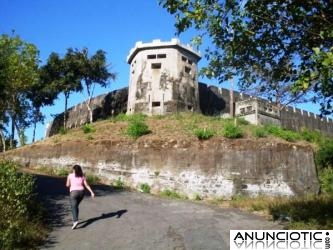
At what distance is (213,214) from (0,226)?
7193mm

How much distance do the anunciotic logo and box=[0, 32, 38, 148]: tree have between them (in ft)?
97.0

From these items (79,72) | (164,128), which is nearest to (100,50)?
(79,72)

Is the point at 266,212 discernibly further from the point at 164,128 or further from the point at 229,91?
the point at 229,91

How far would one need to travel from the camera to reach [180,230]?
1236 cm

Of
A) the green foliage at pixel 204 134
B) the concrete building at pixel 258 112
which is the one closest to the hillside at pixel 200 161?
the green foliage at pixel 204 134

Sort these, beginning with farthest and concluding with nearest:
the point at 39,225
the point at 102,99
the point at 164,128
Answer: the point at 102,99 → the point at 164,128 → the point at 39,225

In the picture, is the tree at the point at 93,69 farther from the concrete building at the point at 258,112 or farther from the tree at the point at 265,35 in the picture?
the tree at the point at 265,35

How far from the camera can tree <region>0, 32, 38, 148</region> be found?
36875 mm

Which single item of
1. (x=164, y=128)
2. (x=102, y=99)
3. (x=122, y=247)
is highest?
(x=102, y=99)

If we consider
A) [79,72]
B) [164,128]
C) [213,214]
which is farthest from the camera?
[79,72]

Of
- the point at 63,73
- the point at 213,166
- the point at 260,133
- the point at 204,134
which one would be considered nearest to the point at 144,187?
the point at 213,166

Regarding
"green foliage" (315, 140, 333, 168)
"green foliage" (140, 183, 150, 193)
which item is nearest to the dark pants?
"green foliage" (140, 183, 150, 193)

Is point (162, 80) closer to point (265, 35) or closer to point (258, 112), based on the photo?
point (258, 112)

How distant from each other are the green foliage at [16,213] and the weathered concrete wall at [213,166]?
11.5 meters
